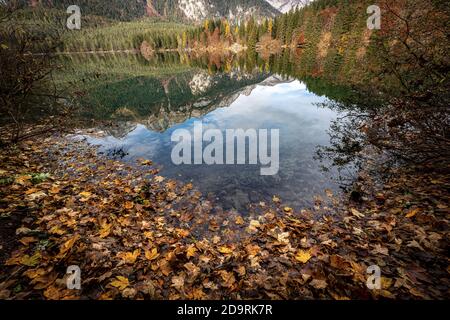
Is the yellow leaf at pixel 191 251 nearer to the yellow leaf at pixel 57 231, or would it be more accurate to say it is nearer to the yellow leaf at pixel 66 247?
the yellow leaf at pixel 66 247

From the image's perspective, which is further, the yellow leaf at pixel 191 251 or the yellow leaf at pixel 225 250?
the yellow leaf at pixel 225 250

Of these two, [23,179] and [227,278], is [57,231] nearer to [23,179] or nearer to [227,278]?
[23,179]

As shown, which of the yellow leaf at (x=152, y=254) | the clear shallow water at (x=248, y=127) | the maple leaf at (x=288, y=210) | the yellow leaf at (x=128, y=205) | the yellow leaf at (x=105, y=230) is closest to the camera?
the yellow leaf at (x=152, y=254)

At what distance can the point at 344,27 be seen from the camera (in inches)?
2015

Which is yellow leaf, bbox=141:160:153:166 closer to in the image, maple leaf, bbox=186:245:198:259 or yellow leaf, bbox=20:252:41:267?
maple leaf, bbox=186:245:198:259

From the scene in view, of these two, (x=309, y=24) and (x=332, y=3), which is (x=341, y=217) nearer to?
(x=309, y=24)

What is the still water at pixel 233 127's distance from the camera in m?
7.65

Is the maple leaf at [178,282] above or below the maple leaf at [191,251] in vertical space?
below

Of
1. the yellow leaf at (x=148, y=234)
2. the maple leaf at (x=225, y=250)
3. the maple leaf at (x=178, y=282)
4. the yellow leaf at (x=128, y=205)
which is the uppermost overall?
the yellow leaf at (x=128, y=205)

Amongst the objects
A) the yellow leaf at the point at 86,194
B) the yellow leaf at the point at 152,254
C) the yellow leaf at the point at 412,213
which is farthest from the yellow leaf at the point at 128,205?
the yellow leaf at the point at 412,213

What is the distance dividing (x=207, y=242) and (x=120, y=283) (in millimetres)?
1991

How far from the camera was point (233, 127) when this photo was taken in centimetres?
1424

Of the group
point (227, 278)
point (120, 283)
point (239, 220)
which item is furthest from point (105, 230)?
point (239, 220)
